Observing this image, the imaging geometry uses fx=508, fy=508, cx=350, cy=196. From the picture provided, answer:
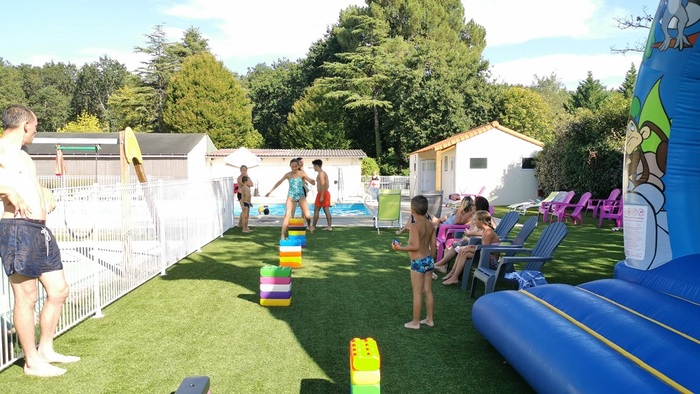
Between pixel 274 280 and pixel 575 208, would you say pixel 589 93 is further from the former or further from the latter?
pixel 274 280

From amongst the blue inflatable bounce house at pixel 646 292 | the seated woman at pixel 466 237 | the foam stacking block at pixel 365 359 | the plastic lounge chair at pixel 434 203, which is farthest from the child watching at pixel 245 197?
the foam stacking block at pixel 365 359

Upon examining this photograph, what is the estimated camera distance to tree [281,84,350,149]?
133 ft

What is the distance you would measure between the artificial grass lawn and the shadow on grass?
1cm

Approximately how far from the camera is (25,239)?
375cm

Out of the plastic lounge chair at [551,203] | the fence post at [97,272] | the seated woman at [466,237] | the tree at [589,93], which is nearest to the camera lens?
the fence post at [97,272]

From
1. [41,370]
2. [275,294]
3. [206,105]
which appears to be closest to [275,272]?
[275,294]

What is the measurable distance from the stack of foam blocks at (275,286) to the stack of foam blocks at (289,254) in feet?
7.06

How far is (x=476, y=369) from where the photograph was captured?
13.5 feet

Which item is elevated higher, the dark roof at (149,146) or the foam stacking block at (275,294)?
the dark roof at (149,146)

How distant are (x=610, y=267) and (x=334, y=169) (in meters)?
22.2

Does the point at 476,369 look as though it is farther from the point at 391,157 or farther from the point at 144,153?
the point at 391,157

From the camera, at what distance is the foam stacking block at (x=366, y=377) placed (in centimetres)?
300

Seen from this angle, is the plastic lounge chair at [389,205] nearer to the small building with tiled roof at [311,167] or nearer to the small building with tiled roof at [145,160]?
the small building with tiled roof at [311,167]

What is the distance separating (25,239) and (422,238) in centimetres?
335
